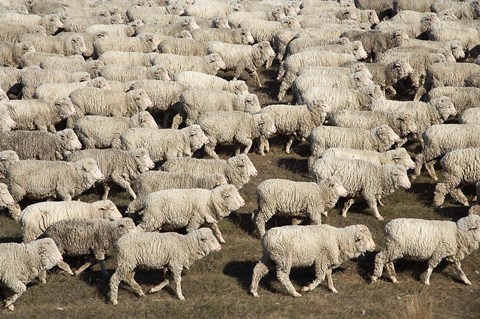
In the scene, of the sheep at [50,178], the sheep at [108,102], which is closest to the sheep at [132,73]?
the sheep at [108,102]

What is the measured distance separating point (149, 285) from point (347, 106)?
31.3 ft

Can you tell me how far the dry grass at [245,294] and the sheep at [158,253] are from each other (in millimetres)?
378

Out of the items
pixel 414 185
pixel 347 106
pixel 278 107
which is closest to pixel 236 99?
pixel 278 107

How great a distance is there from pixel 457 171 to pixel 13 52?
51.0 ft

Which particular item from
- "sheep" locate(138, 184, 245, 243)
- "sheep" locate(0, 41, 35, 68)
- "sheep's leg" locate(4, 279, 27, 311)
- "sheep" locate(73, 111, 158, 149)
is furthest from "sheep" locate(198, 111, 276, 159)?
"sheep" locate(0, 41, 35, 68)

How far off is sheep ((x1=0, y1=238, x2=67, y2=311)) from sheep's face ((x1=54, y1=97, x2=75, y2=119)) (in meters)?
7.64

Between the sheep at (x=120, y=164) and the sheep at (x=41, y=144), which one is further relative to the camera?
the sheep at (x=41, y=144)

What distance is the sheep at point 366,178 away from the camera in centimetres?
1936

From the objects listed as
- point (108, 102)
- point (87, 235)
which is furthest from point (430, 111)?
point (87, 235)

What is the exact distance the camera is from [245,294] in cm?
1633

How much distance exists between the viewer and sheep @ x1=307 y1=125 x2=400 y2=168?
21.4m

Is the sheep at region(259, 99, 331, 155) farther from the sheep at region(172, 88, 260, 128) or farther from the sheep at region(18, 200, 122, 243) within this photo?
the sheep at region(18, 200, 122, 243)

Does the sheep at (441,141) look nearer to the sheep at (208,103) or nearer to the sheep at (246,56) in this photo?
the sheep at (208,103)

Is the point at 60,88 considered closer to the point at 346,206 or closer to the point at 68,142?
the point at 68,142
